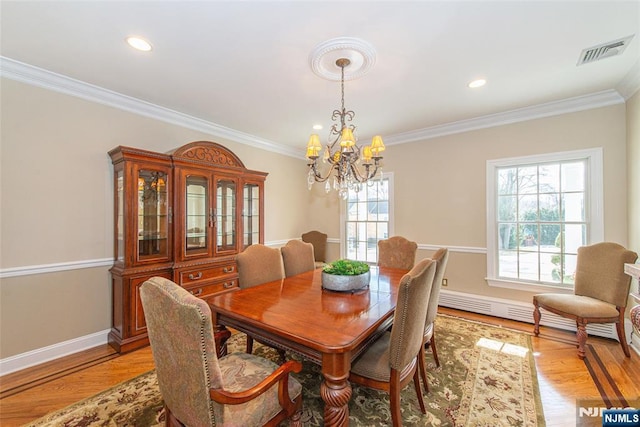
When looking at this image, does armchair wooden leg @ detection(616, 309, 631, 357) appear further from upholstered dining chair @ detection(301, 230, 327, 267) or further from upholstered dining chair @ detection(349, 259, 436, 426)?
upholstered dining chair @ detection(301, 230, 327, 267)

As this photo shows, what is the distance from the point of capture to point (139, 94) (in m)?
2.77

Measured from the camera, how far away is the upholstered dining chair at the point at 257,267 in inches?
89.0

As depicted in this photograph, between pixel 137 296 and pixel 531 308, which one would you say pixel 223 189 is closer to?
pixel 137 296

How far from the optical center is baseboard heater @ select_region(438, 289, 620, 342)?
2.81m

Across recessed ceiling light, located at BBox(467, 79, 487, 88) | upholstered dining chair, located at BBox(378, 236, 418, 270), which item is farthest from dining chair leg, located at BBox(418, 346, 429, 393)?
recessed ceiling light, located at BBox(467, 79, 487, 88)

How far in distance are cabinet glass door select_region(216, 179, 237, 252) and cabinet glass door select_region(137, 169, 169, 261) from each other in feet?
1.99

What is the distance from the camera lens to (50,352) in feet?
7.92

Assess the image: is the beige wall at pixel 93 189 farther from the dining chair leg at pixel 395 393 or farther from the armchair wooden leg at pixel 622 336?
the dining chair leg at pixel 395 393

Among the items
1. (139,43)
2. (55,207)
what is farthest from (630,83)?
(55,207)

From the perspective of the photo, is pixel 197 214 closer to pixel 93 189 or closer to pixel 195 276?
pixel 195 276

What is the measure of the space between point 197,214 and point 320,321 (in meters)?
2.36

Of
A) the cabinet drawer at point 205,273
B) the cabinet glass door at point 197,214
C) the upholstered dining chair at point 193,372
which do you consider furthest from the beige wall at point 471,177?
the upholstered dining chair at point 193,372

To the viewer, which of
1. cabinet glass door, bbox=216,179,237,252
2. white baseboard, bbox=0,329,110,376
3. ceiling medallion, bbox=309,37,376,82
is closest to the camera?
ceiling medallion, bbox=309,37,376,82

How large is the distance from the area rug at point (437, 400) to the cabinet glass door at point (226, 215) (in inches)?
61.6
